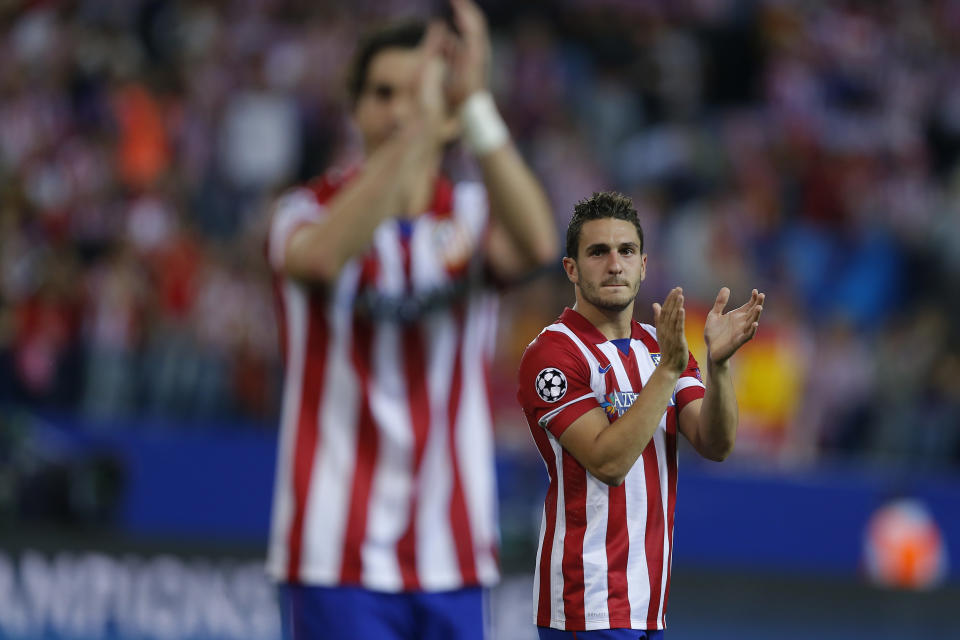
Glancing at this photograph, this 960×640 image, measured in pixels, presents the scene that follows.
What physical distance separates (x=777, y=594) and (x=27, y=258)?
6.20 metres

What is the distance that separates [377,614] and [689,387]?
3.93ft

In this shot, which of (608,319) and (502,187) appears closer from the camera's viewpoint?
(608,319)

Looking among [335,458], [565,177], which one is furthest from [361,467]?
[565,177]

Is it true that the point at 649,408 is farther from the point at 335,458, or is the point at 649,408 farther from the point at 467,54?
the point at 335,458

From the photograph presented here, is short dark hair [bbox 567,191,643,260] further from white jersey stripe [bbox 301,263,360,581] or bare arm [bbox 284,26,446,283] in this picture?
white jersey stripe [bbox 301,263,360,581]

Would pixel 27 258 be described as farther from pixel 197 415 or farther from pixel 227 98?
pixel 227 98

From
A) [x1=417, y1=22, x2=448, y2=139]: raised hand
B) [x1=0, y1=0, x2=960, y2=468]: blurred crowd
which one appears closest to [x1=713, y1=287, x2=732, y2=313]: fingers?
[x1=417, y1=22, x2=448, y2=139]: raised hand

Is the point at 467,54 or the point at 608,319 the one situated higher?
the point at 467,54

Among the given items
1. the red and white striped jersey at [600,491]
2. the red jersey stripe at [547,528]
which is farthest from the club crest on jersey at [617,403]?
the red jersey stripe at [547,528]

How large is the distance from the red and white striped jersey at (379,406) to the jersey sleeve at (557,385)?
37.1 inches

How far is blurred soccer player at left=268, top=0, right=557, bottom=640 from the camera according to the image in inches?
115

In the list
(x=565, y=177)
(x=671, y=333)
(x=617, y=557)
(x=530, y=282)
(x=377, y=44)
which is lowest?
(x=617, y=557)

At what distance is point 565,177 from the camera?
1293 cm

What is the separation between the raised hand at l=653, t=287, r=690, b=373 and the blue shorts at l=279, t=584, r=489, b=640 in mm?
1321
